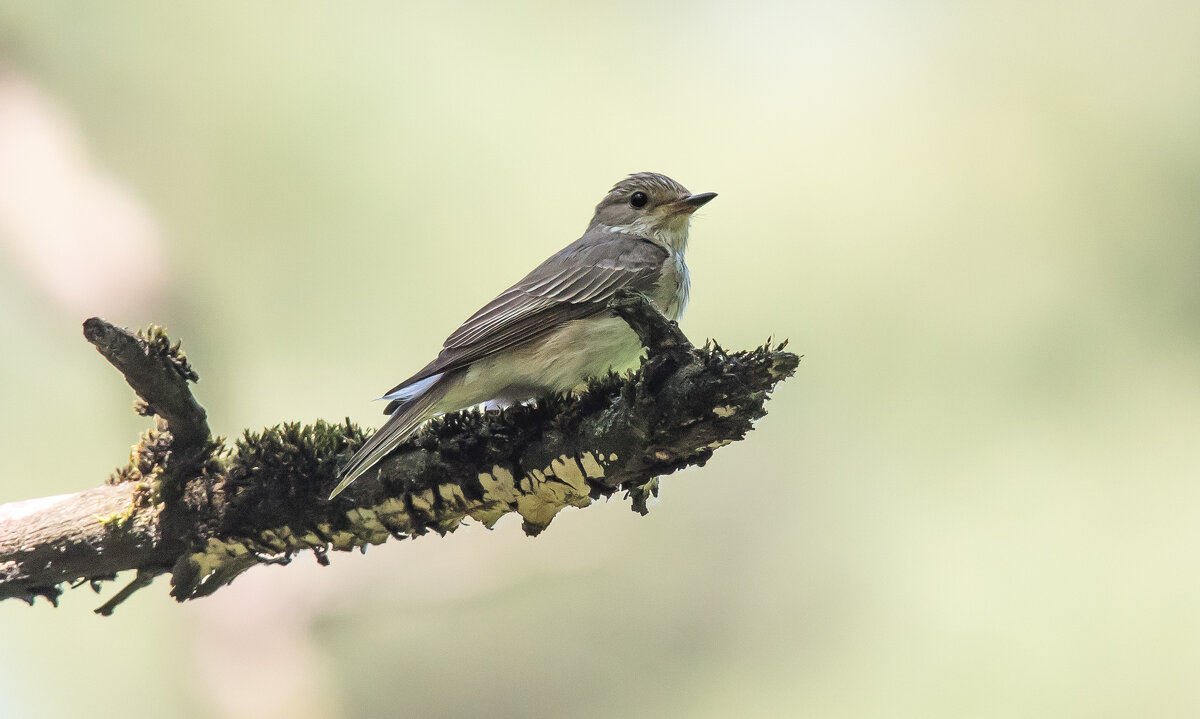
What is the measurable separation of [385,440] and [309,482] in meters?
0.38

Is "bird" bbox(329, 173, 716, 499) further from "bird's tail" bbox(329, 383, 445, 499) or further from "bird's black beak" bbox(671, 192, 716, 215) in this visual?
"bird's black beak" bbox(671, 192, 716, 215)

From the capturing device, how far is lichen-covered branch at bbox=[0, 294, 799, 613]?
8.93 feet

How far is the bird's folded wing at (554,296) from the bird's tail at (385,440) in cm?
28

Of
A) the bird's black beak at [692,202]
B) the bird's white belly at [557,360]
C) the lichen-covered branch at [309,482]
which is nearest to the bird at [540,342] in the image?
the bird's white belly at [557,360]

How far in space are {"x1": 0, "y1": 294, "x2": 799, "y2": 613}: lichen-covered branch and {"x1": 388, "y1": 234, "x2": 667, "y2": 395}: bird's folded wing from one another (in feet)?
1.47

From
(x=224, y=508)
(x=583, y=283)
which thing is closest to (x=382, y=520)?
(x=224, y=508)

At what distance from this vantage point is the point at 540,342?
379 cm

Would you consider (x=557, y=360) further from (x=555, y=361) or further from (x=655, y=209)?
(x=655, y=209)

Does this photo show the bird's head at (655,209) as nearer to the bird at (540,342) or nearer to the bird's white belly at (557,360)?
the bird at (540,342)

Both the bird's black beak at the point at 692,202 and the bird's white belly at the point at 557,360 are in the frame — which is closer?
the bird's white belly at the point at 557,360

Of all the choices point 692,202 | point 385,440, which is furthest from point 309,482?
point 692,202

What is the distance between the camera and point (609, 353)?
3.79 metres

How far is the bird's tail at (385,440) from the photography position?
308 centimetres

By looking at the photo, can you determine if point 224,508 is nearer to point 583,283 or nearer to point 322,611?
point 583,283
